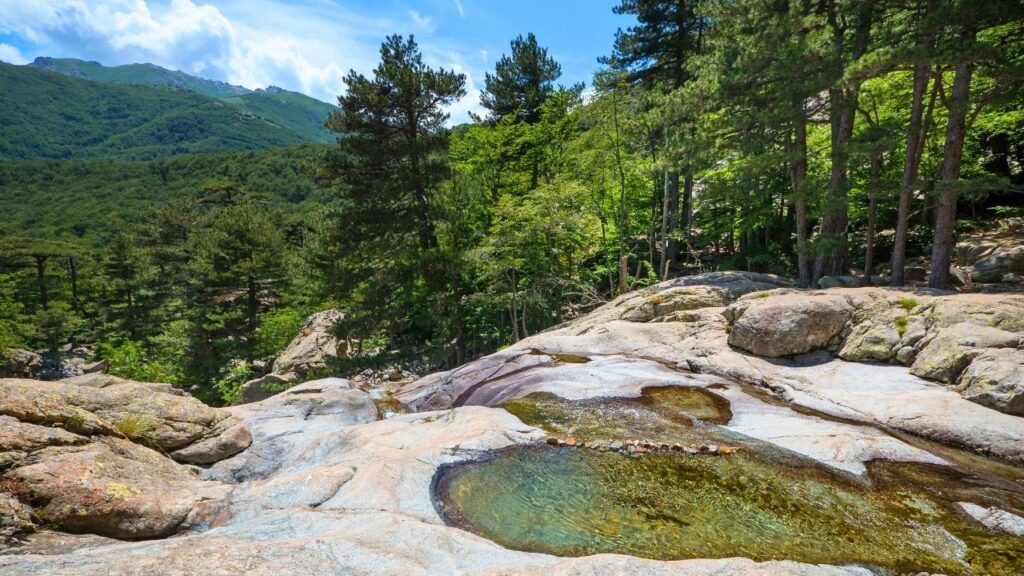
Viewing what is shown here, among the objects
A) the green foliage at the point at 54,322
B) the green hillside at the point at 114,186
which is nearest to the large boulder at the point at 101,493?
the green foliage at the point at 54,322

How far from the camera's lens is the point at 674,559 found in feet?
15.8

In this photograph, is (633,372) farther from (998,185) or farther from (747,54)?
(747,54)

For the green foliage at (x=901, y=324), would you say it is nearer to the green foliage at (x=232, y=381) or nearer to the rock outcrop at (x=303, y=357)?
the rock outcrop at (x=303, y=357)

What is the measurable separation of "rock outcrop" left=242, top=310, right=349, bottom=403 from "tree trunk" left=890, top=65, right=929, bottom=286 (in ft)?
69.5

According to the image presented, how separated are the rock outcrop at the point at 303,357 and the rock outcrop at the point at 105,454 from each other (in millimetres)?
13089

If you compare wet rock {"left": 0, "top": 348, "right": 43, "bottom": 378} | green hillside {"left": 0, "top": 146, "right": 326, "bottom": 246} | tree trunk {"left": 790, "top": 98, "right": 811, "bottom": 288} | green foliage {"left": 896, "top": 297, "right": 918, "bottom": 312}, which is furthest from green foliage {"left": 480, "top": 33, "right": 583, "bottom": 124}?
green hillside {"left": 0, "top": 146, "right": 326, "bottom": 246}

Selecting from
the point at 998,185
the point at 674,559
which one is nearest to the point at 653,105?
the point at 998,185

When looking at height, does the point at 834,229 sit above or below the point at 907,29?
below

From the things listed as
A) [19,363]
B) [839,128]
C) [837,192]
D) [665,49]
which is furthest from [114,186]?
[837,192]

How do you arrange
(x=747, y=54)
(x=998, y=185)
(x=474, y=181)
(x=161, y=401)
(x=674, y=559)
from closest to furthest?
(x=674, y=559)
(x=161, y=401)
(x=998, y=185)
(x=747, y=54)
(x=474, y=181)

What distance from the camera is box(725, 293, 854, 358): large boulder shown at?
10953 millimetres

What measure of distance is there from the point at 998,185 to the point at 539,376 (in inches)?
484

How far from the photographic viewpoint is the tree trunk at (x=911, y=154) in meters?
12.5

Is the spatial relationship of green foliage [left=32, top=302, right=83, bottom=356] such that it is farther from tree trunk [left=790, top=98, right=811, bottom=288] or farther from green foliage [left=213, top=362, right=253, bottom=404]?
tree trunk [left=790, top=98, right=811, bottom=288]
